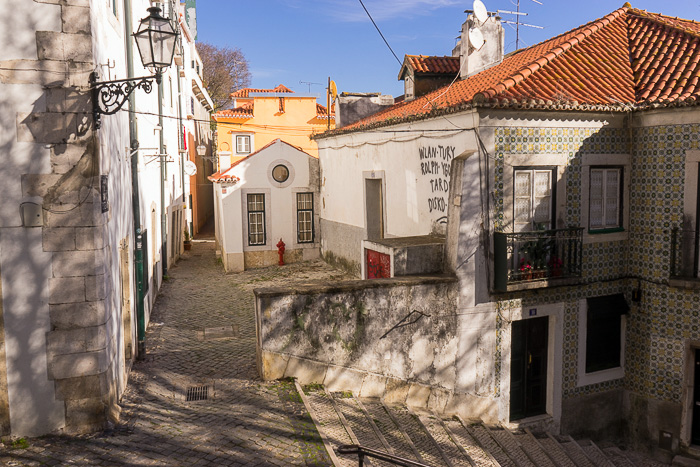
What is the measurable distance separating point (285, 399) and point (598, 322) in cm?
613

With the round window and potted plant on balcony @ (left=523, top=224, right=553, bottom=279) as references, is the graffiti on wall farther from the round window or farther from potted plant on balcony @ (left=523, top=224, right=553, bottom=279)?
the round window

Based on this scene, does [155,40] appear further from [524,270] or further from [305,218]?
[305,218]

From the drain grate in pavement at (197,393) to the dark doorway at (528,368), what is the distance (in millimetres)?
5204

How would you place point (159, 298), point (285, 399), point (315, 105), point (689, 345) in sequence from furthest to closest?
point (315, 105) → point (159, 298) → point (689, 345) → point (285, 399)

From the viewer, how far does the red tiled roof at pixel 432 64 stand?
1556cm

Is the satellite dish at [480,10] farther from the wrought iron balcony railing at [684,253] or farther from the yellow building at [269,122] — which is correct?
the yellow building at [269,122]

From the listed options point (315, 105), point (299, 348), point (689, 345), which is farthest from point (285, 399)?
point (315, 105)

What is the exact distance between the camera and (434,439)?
7.72 m

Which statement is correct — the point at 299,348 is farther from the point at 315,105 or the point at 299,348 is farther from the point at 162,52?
the point at 315,105

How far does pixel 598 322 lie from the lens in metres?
10.4

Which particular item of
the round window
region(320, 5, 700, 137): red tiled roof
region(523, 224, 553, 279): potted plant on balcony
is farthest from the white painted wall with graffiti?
region(523, 224, 553, 279): potted plant on balcony

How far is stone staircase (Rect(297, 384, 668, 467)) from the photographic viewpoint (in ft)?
22.5

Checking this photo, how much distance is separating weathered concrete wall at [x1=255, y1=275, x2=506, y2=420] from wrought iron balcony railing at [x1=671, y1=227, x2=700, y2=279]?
3.63m

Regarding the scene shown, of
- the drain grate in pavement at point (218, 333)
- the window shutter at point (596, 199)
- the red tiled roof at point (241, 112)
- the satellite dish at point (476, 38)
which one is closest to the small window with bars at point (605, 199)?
the window shutter at point (596, 199)
